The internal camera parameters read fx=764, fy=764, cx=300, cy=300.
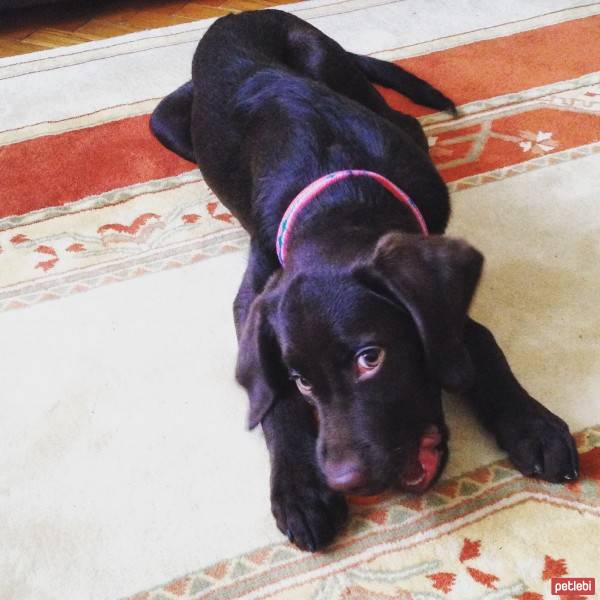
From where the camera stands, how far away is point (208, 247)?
6.47 feet

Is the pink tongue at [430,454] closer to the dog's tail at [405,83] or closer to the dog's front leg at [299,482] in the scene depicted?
the dog's front leg at [299,482]

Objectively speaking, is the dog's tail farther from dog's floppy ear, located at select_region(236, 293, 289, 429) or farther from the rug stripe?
dog's floppy ear, located at select_region(236, 293, 289, 429)

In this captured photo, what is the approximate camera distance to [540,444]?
1.34 m

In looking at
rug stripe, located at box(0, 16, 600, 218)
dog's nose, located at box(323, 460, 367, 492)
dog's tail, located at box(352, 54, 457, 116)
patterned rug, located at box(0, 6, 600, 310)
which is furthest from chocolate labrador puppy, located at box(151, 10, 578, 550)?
dog's tail, located at box(352, 54, 457, 116)

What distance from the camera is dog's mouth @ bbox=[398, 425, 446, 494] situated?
4.32 ft

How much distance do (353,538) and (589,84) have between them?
67.7 inches

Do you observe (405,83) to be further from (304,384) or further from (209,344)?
(304,384)

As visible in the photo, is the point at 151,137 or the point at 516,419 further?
the point at 151,137

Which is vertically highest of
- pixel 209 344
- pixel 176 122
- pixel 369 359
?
pixel 369 359

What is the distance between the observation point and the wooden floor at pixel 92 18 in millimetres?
3242

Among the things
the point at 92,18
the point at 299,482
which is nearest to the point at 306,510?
the point at 299,482

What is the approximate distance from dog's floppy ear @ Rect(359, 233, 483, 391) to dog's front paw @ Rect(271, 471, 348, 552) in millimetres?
302

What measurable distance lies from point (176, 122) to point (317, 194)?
0.98m

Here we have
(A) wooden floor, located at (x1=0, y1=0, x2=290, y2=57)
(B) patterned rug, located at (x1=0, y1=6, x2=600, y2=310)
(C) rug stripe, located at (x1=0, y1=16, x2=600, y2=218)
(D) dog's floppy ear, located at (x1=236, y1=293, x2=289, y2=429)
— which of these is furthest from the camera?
(A) wooden floor, located at (x1=0, y1=0, x2=290, y2=57)
